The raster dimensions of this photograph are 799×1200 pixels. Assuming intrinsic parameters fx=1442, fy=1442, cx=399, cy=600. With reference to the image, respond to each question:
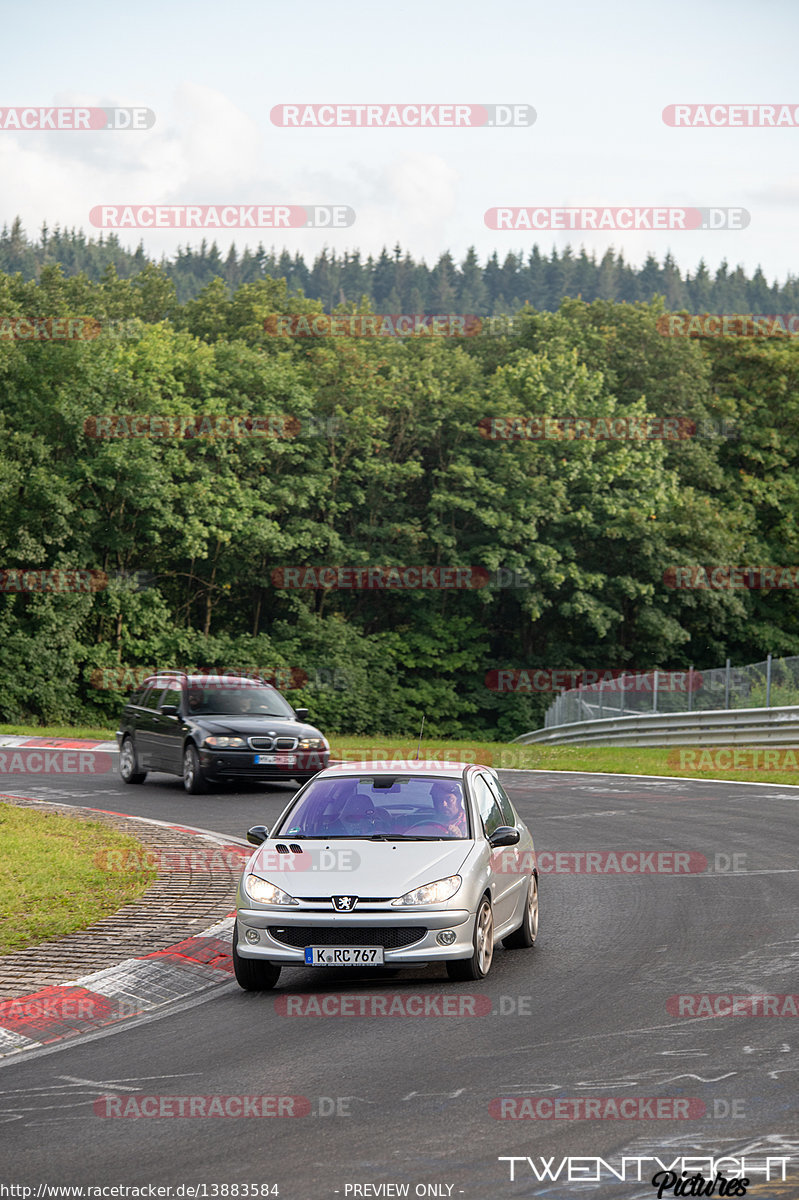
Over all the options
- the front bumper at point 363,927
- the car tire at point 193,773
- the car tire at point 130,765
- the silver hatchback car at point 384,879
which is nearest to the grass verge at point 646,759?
the car tire at point 130,765

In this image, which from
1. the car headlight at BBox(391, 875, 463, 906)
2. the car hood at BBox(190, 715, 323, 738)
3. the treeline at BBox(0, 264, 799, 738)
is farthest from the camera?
the treeline at BBox(0, 264, 799, 738)

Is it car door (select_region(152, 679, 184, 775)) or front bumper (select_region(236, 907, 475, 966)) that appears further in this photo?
car door (select_region(152, 679, 184, 775))

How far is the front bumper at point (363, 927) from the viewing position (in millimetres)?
8875

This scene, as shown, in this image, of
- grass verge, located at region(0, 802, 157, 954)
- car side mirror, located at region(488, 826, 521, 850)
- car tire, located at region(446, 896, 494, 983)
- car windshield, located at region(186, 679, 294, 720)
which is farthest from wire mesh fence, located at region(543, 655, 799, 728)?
car tire, located at region(446, 896, 494, 983)

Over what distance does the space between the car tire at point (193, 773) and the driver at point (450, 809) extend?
12047 mm

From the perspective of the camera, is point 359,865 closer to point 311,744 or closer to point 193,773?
point 311,744

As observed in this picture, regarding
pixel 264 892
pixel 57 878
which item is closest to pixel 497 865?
pixel 264 892

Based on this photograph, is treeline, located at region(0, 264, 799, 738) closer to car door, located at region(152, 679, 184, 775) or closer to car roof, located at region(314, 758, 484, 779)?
car door, located at region(152, 679, 184, 775)

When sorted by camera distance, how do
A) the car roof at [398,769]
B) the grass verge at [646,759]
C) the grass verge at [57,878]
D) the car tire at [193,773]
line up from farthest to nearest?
Answer: 1. the grass verge at [646,759]
2. the car tire at [193,773]
3. the grass verge at [57,878]
4. the car roof at [398,769]

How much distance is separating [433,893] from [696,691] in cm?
2355

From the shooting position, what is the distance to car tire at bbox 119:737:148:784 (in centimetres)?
2422

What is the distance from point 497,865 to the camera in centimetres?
991

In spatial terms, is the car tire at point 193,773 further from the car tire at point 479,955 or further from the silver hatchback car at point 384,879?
the car tire at point 479,955

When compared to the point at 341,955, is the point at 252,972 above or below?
below
